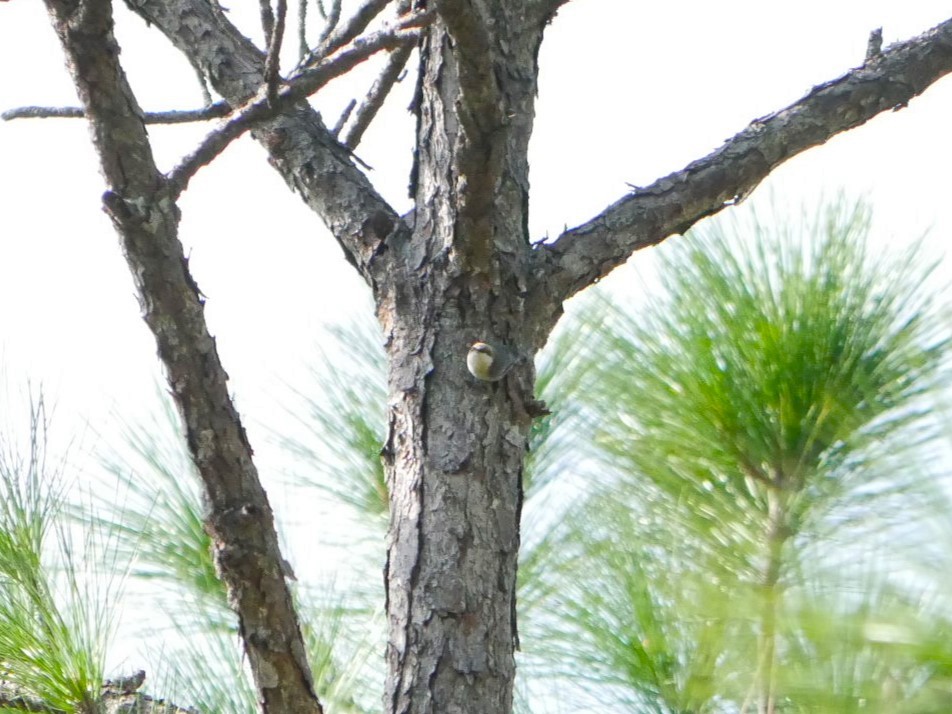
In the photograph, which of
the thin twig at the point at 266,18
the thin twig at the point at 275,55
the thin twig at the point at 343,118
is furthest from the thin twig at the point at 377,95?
the thin twig at the point at 275,55

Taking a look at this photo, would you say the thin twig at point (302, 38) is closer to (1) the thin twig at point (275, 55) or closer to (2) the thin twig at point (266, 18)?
(2) the thin twig at point (266, 18)

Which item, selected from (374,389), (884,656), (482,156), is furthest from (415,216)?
(374,389)

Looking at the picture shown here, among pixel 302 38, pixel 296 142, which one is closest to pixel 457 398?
pixel 296 142

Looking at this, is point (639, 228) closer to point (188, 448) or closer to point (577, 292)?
point (577, 292)

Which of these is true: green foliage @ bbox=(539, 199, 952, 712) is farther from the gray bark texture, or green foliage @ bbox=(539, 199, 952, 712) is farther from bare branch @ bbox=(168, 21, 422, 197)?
bare branch @ bbox=(168, 21, 422, 197)

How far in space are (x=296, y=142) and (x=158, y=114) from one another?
128 millimetres

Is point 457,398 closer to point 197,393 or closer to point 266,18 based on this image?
point 197,393

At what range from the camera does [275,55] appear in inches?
34.4

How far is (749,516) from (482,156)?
1.95 ft

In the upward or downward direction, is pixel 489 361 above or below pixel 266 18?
below

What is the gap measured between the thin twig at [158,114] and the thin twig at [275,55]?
19 cm

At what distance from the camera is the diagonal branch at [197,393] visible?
0.85m

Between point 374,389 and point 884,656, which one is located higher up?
point 374,389

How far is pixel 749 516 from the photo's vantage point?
51.3 inches
